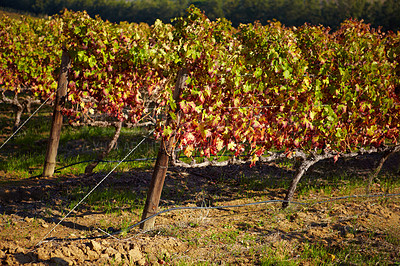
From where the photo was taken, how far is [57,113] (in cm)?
570

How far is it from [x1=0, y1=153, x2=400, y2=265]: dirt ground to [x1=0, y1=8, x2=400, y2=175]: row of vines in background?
3.39 ft

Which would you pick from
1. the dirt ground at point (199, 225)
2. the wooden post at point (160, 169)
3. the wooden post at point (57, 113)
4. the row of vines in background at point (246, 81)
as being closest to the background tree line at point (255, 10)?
the row of vines in background at point (246, 81)

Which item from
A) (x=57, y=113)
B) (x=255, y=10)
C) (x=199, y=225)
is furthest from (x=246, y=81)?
(x=255, y=10)

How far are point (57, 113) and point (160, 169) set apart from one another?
3.05 meters

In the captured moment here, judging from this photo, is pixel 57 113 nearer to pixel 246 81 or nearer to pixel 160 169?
pixel 160 169

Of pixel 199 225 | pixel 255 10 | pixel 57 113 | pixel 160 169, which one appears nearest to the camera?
pixel 160 169

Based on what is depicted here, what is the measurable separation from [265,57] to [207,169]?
11.2 ft

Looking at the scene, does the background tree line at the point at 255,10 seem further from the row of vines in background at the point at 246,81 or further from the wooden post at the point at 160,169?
the wooden post at the point at 160,169

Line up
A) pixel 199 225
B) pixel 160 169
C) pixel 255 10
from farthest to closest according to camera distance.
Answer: pixel 255 10
pixel 199 225
pixel 160 169

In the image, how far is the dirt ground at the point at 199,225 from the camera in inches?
127

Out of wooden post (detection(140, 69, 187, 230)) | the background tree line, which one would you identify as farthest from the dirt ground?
the background tree line

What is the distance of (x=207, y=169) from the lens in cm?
674

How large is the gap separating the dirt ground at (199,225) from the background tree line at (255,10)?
31.9 meters

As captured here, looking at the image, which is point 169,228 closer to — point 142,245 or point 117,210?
point 142,245
